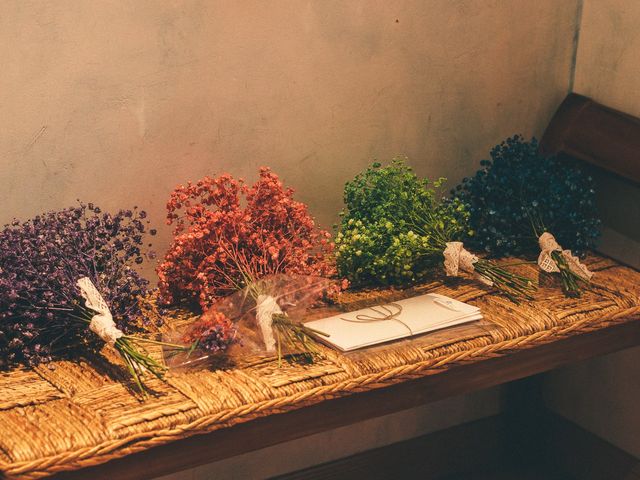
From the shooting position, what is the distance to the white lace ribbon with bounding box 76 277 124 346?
1.42 m

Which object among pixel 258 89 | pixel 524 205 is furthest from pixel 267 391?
pixel 524 205

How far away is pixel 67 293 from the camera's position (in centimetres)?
145

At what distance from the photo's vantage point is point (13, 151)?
1599mm

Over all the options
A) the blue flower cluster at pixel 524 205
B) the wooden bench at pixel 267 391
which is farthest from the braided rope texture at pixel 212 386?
the blue flower cluster at pixel 524 205

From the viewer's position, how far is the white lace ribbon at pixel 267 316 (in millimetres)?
1509

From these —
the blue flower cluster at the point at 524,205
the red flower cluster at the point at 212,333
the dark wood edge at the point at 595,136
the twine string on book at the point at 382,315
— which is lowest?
the red flower cluster at the point at 212,333

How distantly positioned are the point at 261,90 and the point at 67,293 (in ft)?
A: 2.03

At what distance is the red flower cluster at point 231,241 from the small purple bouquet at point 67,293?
11cm

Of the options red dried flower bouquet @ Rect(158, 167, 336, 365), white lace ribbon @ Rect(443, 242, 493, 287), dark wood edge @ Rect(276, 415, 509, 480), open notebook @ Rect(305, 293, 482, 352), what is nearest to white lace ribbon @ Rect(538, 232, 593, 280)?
white lace ribbon @ Rect(443, 242, 493, 287)

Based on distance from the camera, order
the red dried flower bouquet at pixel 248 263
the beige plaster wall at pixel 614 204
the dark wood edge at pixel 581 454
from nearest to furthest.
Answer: the red dried flower bouquet at pixel 248 263, the beige plaster wall at pixel 614 204, the dark wood edge at pixel 581 454

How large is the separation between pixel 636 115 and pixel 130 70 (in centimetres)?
116

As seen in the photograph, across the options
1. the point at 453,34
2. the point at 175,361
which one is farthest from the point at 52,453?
the point at 453,34

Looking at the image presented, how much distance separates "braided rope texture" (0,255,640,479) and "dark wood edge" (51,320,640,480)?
0.10 ft

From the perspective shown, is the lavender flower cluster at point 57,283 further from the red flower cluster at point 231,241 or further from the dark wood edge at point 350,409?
the dark wood edge at point 350,409
